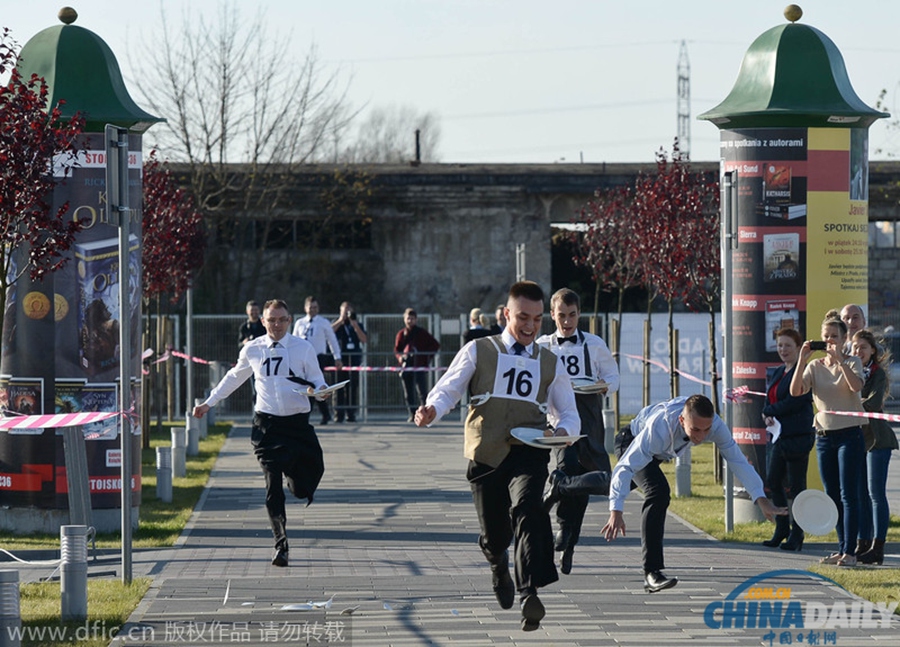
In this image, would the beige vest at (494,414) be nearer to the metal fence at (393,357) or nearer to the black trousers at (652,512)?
the black trousers at (652,512)

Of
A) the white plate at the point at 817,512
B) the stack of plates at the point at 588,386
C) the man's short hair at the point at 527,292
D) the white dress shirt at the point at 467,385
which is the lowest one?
the white plate at the point at 817,512

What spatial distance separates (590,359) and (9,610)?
16.1ft

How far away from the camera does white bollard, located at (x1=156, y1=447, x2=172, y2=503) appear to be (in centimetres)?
1600

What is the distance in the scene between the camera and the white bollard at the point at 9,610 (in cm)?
814

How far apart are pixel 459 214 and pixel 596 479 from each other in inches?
959

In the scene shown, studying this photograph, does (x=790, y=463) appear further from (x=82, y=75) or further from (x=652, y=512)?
(x=82, y=75)

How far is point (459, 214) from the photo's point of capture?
34.2 m

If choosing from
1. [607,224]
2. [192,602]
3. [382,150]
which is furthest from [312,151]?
[382,150]

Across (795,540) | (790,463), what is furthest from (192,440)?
(795,540)

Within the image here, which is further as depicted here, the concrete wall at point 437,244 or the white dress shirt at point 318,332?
the concrete wall at point 437,244

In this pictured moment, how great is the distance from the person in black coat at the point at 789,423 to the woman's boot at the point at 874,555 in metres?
1.03

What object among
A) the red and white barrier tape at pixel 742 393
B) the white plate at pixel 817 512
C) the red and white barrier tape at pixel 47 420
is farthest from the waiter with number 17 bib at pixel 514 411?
the red and white barrier tape at pixel 742 393

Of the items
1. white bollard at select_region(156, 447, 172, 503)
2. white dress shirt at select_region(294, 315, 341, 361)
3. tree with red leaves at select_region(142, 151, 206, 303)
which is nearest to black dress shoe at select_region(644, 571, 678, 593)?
white bollard at select_region(156, 447, 172, 503)

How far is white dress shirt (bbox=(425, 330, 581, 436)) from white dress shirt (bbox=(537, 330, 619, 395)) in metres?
2.49
